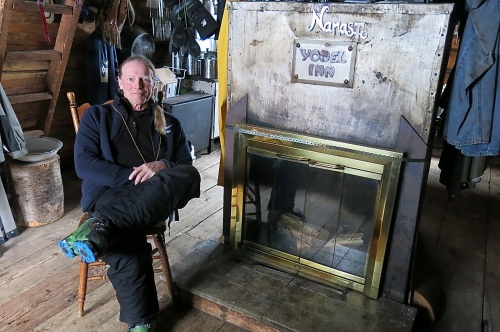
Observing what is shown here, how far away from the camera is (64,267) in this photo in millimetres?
2078

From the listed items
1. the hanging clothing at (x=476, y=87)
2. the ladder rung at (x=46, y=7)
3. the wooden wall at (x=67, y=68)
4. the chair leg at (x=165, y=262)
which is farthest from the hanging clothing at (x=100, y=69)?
the hanging clothing at (x=476, y=87)

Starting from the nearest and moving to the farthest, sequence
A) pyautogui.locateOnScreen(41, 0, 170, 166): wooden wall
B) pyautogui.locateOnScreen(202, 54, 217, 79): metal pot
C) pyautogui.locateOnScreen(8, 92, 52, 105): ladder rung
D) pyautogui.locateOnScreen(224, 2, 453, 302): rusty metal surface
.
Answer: pyautogui.locateOnScreen(224, 2, 453, 302): rusty metal surface < pyautogui.locateOnScreen(8, 92, 52, 105): ladder rung < pyautogui.locateOnScreen(41, 0, 170, 166): wooden wall < pyautogui.locateOnScreen(202, 54, 217, 79): metal pot

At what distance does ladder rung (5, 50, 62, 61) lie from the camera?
2475 mm

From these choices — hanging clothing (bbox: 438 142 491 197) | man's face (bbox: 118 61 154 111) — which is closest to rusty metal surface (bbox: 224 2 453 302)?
hanging clothing (bbox: 438 142 491 197)

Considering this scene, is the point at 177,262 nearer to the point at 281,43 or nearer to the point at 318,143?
the point at 318,143

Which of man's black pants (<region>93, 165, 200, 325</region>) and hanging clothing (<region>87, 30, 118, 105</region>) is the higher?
hanging clothing (<region>87, 30, 118, 105</region>)

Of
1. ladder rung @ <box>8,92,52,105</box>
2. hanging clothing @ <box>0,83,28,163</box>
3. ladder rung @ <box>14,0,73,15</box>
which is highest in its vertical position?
ladder rung @ <box>14,0,73,15</box>

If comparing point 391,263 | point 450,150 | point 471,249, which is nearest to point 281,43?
point 450,150

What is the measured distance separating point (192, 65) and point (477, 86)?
276 cm

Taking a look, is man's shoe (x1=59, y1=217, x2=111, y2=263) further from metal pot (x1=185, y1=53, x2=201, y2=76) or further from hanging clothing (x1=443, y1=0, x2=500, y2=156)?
metal pot (x1=185, y1=53, x2=201, y2=76)

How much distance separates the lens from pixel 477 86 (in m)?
1.43

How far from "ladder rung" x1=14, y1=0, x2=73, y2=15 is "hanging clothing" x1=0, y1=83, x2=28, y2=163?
0.51 meters

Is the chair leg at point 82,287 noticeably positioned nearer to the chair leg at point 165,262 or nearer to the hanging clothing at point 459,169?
the chair leg at point 165,262

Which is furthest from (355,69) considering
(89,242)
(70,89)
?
(70,89)
